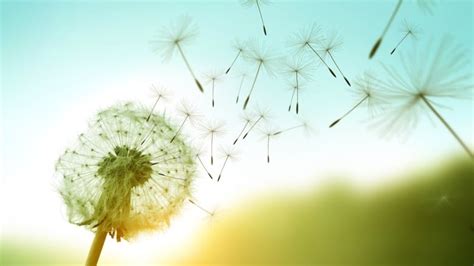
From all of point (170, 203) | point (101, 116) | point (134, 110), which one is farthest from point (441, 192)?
point (101, 116)

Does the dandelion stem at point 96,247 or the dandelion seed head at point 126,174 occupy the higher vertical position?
the dandelion seed head at point 126,174

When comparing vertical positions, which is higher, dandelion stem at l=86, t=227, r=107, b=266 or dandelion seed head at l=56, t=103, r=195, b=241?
dandelion seed head at l=56, t=103, r=195, b=241

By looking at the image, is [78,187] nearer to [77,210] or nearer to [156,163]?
[77,210]

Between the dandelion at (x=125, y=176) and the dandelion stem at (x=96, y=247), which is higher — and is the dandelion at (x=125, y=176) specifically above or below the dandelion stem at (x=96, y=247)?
above

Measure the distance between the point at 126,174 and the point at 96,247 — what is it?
0.47 meters

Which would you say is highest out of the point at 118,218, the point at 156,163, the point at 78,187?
the point at 156,163

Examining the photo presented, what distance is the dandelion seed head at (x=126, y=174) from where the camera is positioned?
219 cm

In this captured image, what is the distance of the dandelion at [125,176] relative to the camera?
2180mm

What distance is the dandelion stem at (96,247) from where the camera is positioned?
204cm

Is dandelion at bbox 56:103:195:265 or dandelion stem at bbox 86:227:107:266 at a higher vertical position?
dandelion at bbox 56:103:195:265

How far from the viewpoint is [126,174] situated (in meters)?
Answer: 2.22

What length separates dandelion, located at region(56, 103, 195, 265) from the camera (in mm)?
2180

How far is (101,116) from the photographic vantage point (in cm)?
252

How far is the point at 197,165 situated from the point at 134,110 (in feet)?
2.06
